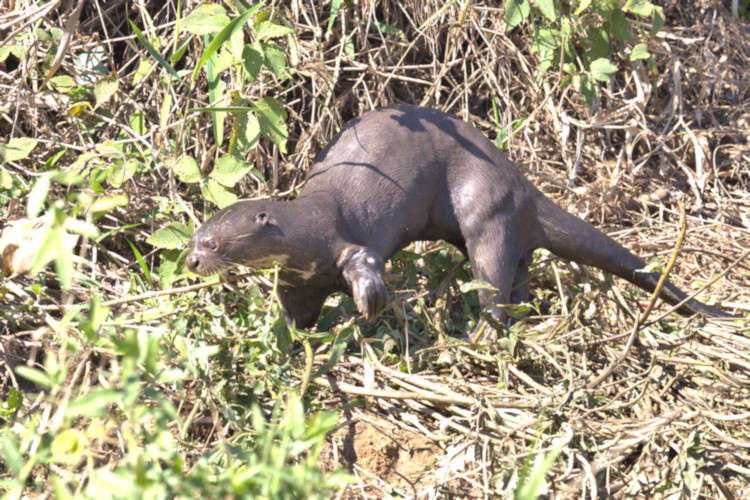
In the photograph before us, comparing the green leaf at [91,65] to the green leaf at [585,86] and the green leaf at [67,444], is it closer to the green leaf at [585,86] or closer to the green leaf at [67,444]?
the green leaf at [585,86]

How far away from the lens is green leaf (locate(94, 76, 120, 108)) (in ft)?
10.6

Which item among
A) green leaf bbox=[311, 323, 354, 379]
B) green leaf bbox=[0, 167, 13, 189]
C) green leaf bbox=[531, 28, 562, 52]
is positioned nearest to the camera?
green leaf bbox=[311, 323, 354, 379]

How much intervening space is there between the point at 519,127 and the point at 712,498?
2.12 metres

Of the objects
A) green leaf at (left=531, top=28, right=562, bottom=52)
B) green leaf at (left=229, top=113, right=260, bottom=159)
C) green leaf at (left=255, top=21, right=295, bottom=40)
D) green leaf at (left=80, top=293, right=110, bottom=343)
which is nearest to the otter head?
green leaf at (left=229, top=113, right=260, bottom=159)

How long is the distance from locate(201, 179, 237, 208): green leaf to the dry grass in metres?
0.23

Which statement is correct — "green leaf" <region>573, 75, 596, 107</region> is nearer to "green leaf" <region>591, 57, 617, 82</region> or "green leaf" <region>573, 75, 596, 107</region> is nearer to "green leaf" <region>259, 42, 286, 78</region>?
"green leaf" <region>591, 57, 617, 82</region>

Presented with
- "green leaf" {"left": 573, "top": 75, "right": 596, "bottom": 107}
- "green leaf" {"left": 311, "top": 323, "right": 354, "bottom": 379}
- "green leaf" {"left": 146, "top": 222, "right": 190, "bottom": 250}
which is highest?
"green leaf" {"left": 573, "top": 75, "right": 596, "bottom": 107}

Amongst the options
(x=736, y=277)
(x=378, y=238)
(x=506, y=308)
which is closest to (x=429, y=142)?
A: (x=378, y=238)

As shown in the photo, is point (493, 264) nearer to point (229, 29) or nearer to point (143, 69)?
point (229, 29)

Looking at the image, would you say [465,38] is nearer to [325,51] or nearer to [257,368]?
[325,51]

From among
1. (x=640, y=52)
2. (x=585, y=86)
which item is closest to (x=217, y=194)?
(x=585, y=86)

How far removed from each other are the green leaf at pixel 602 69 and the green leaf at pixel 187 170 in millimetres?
1799

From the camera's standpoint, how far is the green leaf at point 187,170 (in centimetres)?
300

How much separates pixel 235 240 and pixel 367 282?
0.45 metres
